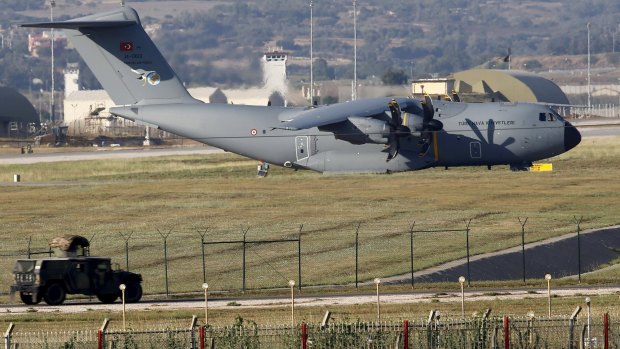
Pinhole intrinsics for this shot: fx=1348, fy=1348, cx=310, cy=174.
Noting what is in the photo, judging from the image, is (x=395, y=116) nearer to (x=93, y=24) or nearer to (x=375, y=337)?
(x=93, y=24)

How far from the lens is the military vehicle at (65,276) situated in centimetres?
4016

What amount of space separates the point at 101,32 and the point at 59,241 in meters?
21.6

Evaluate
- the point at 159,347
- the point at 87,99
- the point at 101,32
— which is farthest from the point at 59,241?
the point at 87,99

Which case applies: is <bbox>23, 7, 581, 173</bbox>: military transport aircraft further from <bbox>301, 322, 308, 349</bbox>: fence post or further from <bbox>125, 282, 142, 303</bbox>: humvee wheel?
<bbox>301, 322, 308, 349</bbox>: fence post

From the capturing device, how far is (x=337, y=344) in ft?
90.8

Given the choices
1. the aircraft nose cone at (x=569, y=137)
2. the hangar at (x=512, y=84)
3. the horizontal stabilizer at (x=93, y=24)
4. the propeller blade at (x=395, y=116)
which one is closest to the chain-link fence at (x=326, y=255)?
the aircraft nose cone at (x=569, y=137)

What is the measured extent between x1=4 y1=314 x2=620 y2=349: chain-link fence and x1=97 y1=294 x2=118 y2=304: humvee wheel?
1196 centimetres

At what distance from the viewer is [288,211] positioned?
71188mm

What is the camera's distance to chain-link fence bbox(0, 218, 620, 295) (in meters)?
49.7

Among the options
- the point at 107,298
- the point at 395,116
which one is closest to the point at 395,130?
the point at 395,116

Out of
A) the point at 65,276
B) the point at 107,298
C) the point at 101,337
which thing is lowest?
the point at 107,298

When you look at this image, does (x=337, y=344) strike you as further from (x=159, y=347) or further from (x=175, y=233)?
(x=175, y=233)

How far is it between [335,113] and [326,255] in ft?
20.9

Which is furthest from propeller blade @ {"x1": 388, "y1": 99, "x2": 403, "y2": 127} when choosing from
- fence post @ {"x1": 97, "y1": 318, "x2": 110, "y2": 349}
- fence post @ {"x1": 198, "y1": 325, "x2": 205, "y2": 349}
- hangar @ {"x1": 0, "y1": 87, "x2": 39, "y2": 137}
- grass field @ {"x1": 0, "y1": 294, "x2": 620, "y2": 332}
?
hangar @ {"x1": 0, "y1": 87, "x2": 39, "y2": 137}
